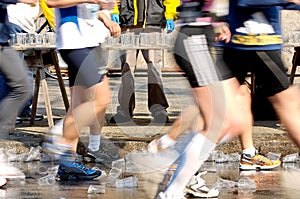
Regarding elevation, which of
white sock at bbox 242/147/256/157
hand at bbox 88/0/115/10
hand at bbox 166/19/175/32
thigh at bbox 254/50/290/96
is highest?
hand at bbox 88/0/115/10

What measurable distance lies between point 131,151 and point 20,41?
1.49m


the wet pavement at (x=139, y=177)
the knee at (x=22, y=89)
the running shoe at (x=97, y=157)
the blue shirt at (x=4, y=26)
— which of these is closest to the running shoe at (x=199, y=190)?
the wet pavement at (x=139, y=177)

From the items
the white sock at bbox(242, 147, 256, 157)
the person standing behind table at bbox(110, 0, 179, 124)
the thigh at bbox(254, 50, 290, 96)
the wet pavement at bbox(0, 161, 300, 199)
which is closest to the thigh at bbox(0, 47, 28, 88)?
the wet pavement at bbox(0, 161, 300, 199)

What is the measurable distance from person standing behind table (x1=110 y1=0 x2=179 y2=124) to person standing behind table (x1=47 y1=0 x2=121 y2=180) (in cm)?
240

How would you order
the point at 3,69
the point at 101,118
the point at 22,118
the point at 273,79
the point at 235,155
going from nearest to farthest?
the point at 273,79, the point at 3,69, the point at 101,118, the point at 235,155, the point at 22,118

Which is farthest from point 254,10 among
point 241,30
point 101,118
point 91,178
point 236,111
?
point 91,178

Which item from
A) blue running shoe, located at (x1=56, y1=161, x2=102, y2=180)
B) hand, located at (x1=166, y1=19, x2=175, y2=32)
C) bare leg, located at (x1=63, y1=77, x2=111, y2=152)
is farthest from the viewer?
hand, located at (x1=166, y1=19, x2=175, y2=32)

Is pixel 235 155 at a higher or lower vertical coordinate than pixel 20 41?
lower

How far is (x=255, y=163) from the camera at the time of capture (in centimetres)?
710

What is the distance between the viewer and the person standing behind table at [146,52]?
28.7ft

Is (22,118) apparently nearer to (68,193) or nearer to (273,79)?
(68,193)

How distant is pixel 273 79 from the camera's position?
16.7ft

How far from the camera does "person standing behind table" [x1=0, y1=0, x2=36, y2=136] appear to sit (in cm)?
596

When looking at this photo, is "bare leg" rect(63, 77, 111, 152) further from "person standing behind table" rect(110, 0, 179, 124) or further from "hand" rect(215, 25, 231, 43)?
"person standing behind table" rect(110, 0, 179, 124)
